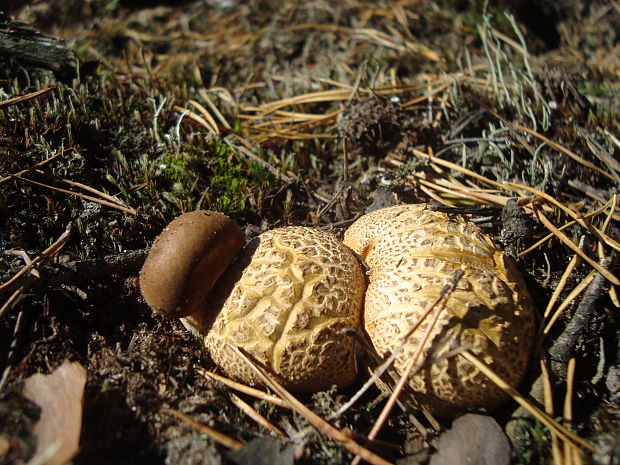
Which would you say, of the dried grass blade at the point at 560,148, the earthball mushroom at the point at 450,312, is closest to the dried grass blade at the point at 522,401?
the earthball mushroom at the point at 450,312

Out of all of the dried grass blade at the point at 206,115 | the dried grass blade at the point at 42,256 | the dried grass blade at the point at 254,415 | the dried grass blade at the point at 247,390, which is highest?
the dried grass blade at the point at 206,115

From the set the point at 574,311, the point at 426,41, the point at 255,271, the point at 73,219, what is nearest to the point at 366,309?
the point at 255,271

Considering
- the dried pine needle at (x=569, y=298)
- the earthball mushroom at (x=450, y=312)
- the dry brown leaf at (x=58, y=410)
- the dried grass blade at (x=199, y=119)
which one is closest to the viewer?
the dry brown leaf at (x=58, y=410)

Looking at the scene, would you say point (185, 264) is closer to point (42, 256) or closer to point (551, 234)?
point (42, 256)

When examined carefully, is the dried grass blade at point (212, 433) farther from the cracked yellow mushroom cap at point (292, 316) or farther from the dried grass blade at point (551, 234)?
the dried grass blade at point (551, 234)

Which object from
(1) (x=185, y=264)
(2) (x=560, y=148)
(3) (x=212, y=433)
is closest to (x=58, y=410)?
(3) (x=212, y=433)

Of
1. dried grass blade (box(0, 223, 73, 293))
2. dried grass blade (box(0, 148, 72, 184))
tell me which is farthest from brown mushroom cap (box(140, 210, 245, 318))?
dried grass blade (box(0, 148, 72, 184))

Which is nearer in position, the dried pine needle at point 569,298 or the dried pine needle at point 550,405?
the dried pine needle at point 550,405

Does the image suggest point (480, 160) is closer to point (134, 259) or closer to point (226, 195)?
point (226, 195)

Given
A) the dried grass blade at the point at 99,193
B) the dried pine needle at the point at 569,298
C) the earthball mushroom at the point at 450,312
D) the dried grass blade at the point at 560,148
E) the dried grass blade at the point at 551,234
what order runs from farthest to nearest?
the dried grass blade at the point at 560,148 → the dried grass blade at the point at 99,193 → the dried grass blade at the point at 551,234 → the dried pine needle at the point at 569,298 → the earthball mushroom at the point at 450,312
